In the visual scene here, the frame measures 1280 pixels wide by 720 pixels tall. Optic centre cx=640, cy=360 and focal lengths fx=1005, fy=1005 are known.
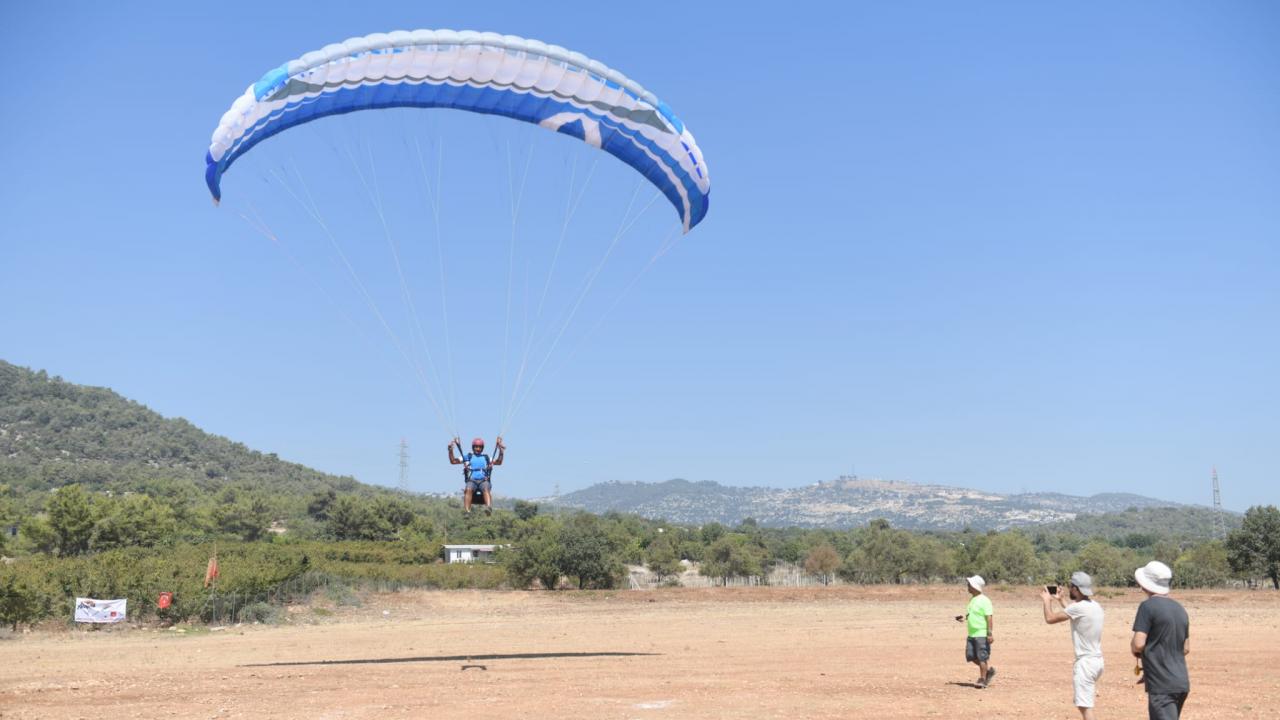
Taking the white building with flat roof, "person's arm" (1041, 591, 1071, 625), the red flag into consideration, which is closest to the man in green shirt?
"person's arm" (1041, 591, 1071, 625)

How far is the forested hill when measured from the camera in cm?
12281

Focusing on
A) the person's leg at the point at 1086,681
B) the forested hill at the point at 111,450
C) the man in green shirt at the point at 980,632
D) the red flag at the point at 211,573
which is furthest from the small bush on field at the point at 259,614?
the forested hill at the point at 111,450

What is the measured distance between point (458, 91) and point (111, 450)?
150 m

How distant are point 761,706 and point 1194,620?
85.7ft

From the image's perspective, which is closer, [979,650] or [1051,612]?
[1051,612]

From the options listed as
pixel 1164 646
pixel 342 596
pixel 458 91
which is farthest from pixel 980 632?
pixel 342 596

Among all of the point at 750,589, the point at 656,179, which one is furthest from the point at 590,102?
the point at 750,589

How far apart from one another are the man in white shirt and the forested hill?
375ft

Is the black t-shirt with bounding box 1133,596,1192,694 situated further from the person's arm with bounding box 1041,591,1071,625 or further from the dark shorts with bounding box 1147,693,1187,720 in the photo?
the person's arm with bounding box 1041,591,1071,625

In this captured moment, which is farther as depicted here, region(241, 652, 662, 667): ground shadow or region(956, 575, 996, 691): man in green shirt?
region(241, 652, 662, 667): ground shadow

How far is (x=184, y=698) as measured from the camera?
14.3m

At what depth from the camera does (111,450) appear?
146 metres

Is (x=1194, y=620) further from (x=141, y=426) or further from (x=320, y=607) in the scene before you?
(x=141, y=426)

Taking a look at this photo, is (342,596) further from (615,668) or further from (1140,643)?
(1140,643)
